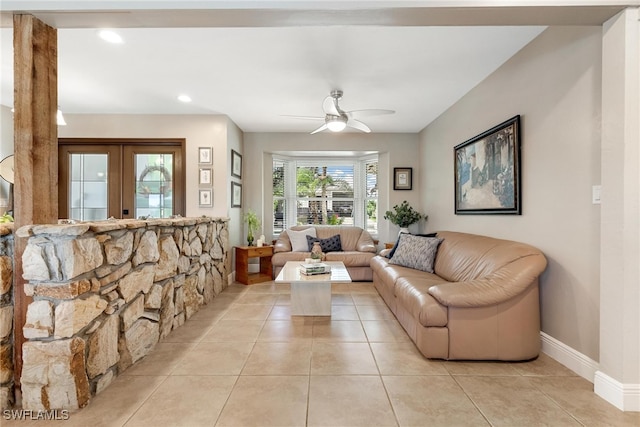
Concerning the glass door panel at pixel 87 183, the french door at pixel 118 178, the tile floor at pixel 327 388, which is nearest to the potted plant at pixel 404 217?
the tile floor at pixel 327 388

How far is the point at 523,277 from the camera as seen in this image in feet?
7.07

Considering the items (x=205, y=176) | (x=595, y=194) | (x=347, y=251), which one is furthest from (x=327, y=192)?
(x=595, y=194)

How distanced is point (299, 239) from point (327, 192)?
1402 millimetres

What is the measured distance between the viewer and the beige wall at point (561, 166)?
6.48ft

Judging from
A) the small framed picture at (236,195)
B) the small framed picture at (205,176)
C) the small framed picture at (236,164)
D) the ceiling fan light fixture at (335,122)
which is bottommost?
the small framed picture at (236,195)

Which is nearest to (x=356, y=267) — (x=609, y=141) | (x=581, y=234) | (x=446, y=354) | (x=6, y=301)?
(x=446, y=354)

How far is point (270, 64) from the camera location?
2.89 m

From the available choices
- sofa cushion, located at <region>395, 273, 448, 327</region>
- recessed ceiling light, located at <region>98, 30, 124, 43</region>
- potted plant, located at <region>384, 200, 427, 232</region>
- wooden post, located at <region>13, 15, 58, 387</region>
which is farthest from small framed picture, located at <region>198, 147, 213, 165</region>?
sofa cushion, located at <region>395, 273, 448, 327</region>

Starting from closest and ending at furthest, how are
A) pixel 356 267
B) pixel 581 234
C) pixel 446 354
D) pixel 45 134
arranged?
pixel 45 134
pixel 581 234
pixel 446 354
pixel 356 267

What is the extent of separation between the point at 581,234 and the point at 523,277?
469 mm

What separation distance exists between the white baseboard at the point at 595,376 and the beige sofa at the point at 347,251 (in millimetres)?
2667

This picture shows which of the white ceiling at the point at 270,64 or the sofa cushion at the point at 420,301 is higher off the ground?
the white ceiling at the point at 270,64

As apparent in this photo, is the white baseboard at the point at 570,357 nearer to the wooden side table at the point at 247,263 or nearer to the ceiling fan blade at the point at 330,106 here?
the ceiling fan blade at the point at 330,106

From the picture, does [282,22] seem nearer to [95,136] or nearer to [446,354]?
[446,354]
